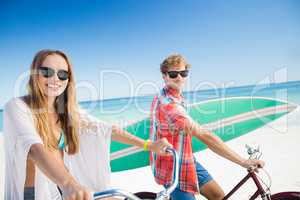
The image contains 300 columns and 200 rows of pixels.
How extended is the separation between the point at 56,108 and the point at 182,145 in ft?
2.51

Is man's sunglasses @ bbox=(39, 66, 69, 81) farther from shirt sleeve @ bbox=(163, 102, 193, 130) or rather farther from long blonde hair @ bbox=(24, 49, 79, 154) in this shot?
shirt sleeve @ bbox=(163, 102, 193, 130)

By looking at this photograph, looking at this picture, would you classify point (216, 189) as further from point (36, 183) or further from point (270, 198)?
point (36, 183)

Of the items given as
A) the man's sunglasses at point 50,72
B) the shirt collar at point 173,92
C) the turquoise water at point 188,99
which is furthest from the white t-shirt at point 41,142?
the turquoise water at point 188,99

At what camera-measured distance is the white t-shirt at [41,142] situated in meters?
1.17

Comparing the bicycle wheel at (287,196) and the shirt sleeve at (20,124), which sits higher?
the shirt sleeve at (20,124)

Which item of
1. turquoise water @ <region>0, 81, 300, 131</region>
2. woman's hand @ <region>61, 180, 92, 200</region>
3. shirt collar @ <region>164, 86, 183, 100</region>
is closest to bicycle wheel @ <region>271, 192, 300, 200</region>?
shirt collar @ <region>164, 86, 183, 100</region>

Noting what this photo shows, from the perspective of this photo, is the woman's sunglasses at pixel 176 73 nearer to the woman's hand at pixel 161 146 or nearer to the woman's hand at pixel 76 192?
the woman's hand at pixel 161 146

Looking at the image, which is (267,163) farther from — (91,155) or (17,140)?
(17,140)

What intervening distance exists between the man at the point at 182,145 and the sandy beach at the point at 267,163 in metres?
Answer: 1.47

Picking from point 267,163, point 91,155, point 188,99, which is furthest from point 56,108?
point 267,163

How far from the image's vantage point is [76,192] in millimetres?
784

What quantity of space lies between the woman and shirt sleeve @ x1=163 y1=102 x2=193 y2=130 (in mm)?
447

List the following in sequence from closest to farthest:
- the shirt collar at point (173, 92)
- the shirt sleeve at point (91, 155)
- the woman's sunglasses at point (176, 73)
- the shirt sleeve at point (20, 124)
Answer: the shirt sleeve at point (20, 124), the shirt sleeve at point (91, 155), the shirt collar at point (173, 92), the woman's sunglasses at point (176, 73)

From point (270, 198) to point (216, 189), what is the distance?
11.5 inches
